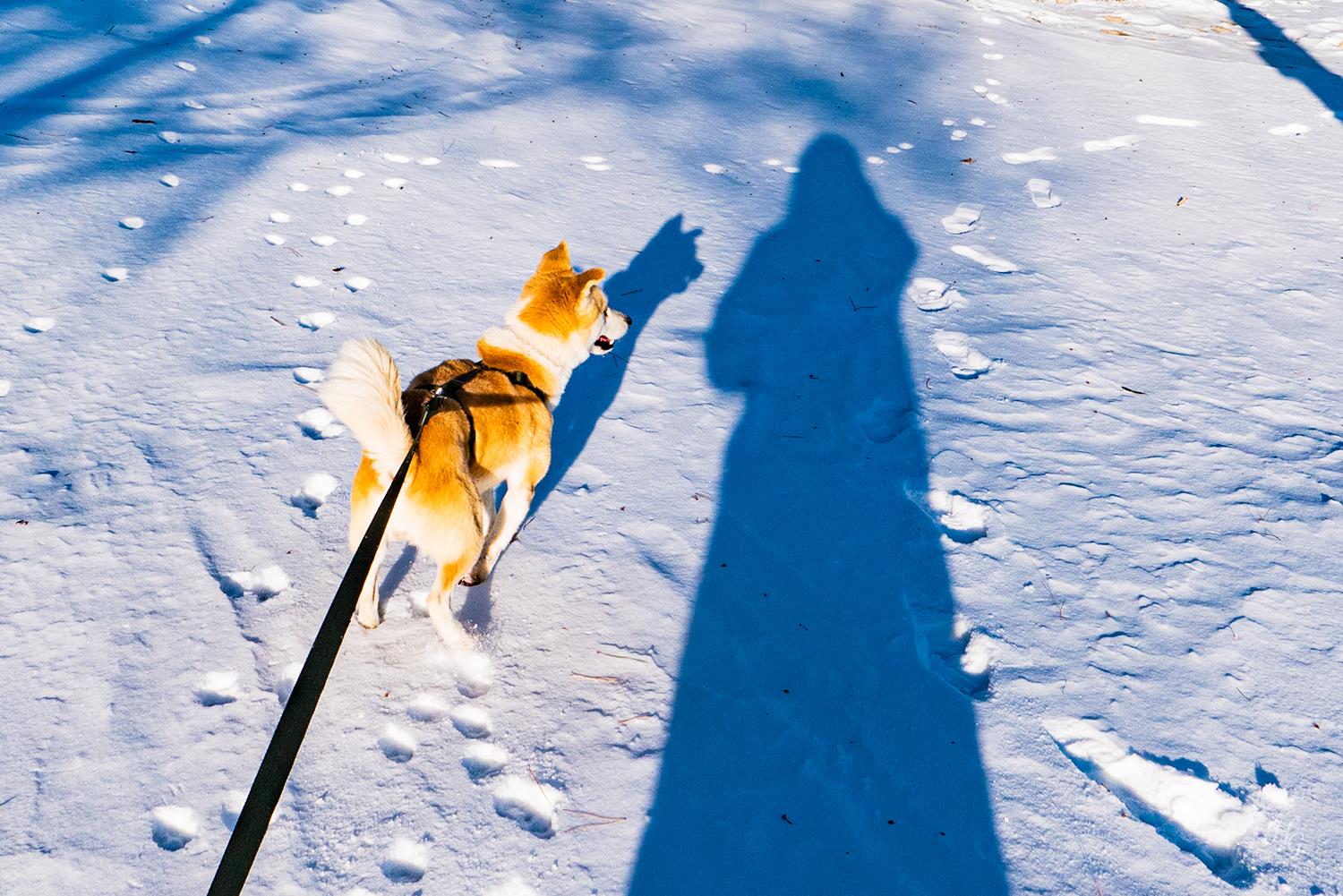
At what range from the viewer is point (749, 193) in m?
5.24

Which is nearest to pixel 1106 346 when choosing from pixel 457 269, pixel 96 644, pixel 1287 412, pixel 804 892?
pixel 1287 412

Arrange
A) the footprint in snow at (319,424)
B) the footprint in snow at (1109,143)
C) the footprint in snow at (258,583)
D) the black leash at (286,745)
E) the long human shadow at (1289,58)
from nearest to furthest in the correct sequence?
the black leash at (286,745)
the footprint in snow at (258,583)
the footprint in snow at (319,424)
the footprint in snow at (1109,143)
the long human shadow at (1289,58)

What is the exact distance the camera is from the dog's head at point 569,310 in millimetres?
2615

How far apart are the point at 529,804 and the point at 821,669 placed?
1.02 meters

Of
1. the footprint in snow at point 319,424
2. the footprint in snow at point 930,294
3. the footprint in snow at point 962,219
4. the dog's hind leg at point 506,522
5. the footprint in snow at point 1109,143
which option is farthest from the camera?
the footprint in snow at point 1109,143

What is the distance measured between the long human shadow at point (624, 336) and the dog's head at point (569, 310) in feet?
1.74

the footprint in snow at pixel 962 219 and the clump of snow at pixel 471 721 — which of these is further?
the footprint in snow at pixel 962 219

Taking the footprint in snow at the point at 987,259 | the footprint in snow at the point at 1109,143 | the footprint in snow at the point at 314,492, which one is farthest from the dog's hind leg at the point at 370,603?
the footprint in snow at the point at 1109,143

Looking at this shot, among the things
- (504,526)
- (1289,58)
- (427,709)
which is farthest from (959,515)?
(1289,58)

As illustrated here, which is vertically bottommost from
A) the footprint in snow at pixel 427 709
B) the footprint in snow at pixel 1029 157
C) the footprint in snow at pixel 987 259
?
the footprint in snow at pixel 427 709

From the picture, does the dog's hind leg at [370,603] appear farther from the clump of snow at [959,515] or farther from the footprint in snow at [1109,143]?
the footprint in snow at [1109,143]

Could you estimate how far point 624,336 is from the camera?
3.76 m

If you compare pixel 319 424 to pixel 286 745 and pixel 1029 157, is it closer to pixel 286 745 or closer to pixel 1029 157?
pixel 286 745

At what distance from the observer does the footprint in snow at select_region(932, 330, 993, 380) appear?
3658mm
